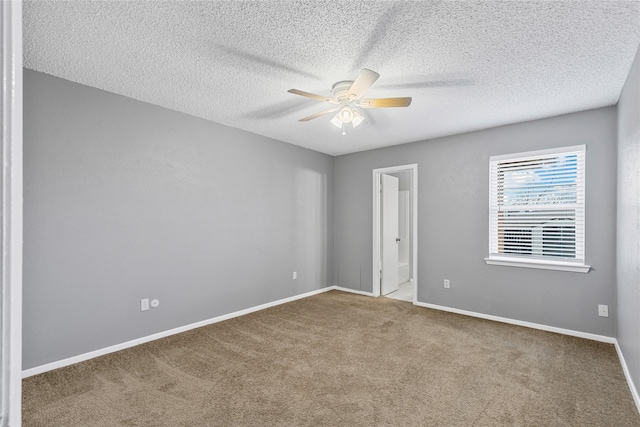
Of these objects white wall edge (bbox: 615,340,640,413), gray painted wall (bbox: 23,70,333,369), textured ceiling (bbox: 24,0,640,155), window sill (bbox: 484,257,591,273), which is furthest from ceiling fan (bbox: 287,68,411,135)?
white wall edge (bbox: 615,340,640,413)

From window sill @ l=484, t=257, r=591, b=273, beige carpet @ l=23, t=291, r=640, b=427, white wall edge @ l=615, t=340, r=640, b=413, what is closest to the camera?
beige carpet @ l=23, t=291, r=640, b=427

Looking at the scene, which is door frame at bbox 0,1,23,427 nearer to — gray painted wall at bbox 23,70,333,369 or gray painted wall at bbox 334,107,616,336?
gray painted wall at bbox 23,70,333,369

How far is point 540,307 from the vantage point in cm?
366

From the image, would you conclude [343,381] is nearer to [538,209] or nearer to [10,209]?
[10,209]

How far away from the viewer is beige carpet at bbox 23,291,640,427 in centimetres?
208

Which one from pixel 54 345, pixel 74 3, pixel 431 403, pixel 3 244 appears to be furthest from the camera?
pixel 54 345

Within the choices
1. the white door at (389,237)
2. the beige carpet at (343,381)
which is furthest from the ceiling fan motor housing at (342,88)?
the white door at (389,237)

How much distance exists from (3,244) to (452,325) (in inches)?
162

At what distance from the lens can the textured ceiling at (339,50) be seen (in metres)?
1.89

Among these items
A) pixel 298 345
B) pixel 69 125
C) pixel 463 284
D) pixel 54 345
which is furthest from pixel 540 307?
pixel 69 125

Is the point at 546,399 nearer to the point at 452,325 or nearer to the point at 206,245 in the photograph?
the point at 452,325

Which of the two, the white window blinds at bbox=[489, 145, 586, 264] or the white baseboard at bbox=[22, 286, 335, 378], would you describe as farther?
the white window blinds at bbox=[489, 145, 586, 264]

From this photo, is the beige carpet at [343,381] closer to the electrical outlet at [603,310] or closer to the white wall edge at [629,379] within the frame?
the white wall edge at [629,379]

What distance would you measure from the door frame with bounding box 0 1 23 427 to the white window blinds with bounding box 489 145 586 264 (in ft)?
14.3
